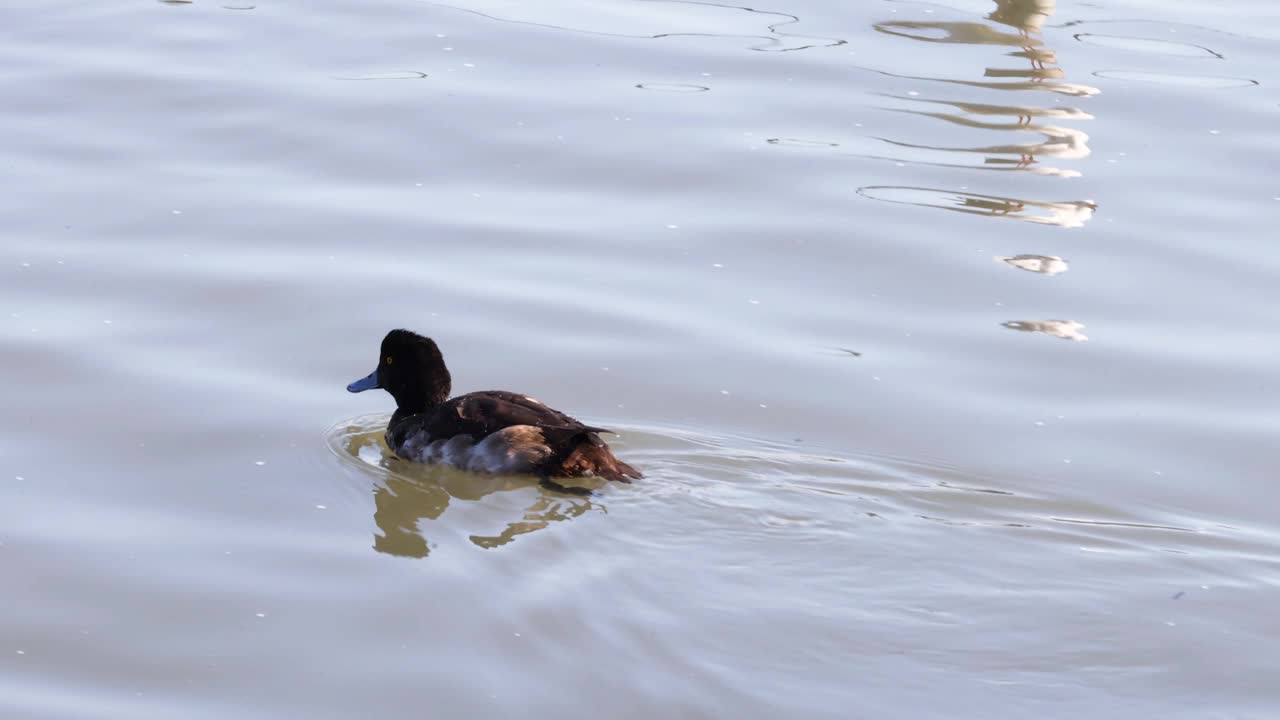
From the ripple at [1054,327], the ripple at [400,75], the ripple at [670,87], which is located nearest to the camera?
the ripple at [1054,327]

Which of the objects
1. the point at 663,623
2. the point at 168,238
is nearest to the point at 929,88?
the point at 168,238

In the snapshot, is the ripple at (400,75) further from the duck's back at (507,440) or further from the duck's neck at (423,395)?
the duck's back at (507,440)

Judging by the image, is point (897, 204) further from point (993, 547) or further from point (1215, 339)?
point (993, 547)

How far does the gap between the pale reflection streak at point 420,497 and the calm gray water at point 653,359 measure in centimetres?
3

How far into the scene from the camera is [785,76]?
16.4 metres

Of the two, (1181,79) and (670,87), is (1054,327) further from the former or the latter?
(1181,79)

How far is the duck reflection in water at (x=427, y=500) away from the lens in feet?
27.4

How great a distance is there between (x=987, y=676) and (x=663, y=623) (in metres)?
1.32

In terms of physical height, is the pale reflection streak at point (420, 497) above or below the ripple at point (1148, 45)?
below

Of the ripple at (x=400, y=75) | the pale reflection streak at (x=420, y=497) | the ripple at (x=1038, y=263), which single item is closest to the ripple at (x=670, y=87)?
the ripple at (x=400, y=75)

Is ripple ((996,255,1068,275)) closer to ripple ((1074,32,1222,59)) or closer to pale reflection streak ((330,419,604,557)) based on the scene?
pale reflection streak ((330,419,604,557))

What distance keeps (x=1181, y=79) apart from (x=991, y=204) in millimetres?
4196

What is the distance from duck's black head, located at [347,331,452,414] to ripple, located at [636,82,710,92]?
6.70 m

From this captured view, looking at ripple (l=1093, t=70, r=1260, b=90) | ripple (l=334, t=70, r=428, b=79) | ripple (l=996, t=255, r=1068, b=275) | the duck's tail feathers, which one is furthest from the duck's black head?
ripple (l=1093, t=70, r=1260, b=90)
